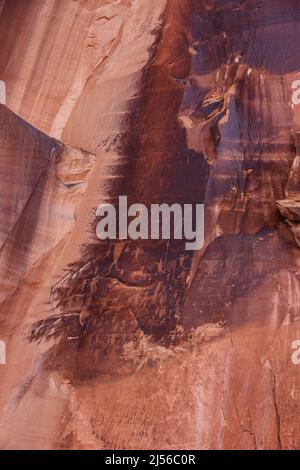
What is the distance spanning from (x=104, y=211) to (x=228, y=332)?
4.16ft

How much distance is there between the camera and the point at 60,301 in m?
3.86

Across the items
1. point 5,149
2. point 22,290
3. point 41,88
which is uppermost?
point 41,88

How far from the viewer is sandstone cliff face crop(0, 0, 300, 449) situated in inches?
146

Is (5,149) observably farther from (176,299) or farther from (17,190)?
(176,299)

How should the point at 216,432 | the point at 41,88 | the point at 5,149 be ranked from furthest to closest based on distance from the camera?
the point at 41,88 < the point at 5,149 < the point at 216,432

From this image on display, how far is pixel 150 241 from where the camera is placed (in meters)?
3.89

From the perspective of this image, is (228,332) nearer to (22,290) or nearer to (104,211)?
(104,211)

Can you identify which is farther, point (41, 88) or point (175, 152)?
point (41, 88)

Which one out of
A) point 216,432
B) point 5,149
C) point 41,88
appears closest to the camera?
point 216,432

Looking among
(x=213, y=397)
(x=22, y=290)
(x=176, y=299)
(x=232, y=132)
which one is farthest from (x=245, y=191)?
(x=22, y=290)

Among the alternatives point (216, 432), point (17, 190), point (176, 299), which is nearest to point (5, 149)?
point (17, 190)

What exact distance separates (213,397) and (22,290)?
62.3 inches

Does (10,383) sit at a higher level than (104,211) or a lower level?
lower

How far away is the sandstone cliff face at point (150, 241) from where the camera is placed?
372 cm
